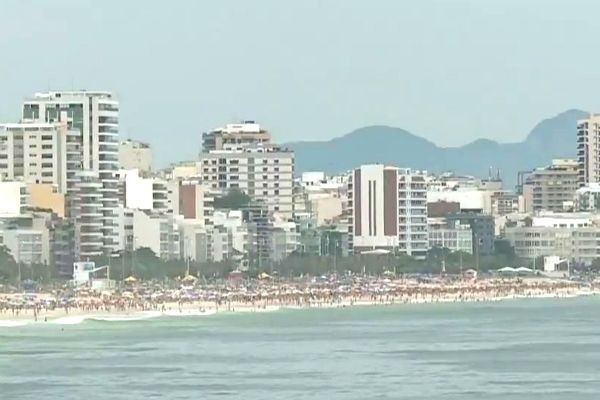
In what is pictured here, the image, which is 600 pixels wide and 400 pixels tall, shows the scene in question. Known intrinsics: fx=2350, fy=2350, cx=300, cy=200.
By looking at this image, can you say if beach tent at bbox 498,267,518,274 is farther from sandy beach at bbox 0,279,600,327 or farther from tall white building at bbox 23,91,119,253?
tall white building at bbox 23,91,119,253

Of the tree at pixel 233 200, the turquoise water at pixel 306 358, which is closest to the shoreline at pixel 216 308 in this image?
the turquoise water at pixel 306 358

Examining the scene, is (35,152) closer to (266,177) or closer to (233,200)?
(233,200)

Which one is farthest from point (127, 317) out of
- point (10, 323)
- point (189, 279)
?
point (189, 279)

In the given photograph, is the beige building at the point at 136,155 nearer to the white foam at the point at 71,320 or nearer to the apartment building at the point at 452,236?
the apartment building at the point at 452,236

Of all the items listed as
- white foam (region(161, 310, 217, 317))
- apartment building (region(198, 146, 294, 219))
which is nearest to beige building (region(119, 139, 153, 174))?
apartment building (region(198, 146, 294, 219))

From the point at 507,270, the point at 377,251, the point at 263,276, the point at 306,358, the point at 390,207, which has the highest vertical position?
the point at 390,207
